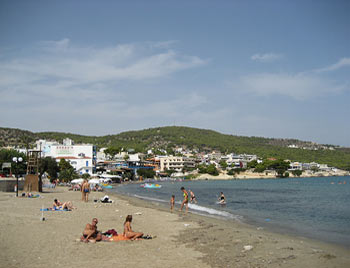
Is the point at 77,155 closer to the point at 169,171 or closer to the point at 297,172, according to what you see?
the point at 169,171

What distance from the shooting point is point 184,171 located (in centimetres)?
→ 15738

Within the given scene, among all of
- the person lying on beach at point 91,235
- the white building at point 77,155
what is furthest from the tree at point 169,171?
the person lying on beach at point 91,235

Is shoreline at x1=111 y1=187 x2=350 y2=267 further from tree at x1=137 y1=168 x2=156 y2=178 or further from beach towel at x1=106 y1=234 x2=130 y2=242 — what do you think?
tree at x1=137 y1=168 x2=156 y2=178

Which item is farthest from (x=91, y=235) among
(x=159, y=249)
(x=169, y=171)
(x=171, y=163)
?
(x=171, y=163)

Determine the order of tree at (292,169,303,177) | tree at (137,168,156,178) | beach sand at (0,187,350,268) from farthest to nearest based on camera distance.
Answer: tree at (292,169,303,177)
tree at (137,168,156,178)
beach sand at (0,187,350,268)

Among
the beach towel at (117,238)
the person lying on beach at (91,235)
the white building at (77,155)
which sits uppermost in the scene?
the white building at (77,155)

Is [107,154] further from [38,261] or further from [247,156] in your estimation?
[38,261]

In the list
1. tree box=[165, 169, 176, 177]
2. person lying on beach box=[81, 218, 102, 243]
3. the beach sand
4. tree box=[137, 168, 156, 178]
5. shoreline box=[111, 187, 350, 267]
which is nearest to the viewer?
the beach sand

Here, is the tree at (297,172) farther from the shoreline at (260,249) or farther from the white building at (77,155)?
the shoreline at (260,249)

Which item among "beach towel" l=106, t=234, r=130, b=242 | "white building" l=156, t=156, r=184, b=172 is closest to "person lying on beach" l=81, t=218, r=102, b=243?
"beach towel" l=106, t=234, r=130, b=242

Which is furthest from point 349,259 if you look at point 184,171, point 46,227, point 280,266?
point 184,171

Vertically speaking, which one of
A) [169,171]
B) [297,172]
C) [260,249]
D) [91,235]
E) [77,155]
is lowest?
[297,172]

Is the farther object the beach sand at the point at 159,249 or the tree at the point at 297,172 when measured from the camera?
the tree at the point at 297,172

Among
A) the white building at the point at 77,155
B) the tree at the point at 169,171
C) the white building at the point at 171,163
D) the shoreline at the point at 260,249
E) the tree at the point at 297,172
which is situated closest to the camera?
the shoreline at the point at 260,249
